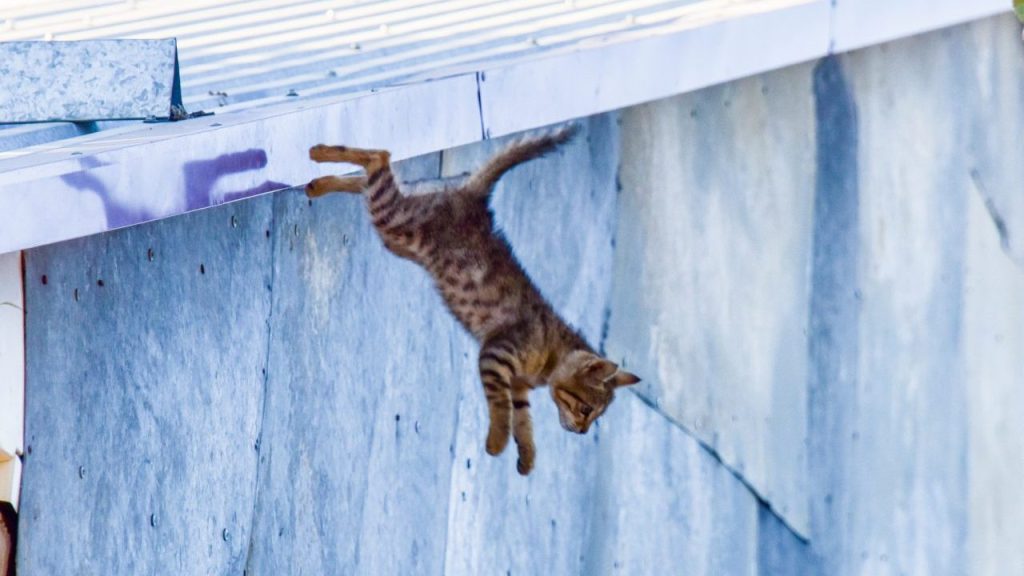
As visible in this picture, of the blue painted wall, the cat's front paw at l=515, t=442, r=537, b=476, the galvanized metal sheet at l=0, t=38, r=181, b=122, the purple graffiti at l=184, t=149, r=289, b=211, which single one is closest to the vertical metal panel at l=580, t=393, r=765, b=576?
the blue painted wall

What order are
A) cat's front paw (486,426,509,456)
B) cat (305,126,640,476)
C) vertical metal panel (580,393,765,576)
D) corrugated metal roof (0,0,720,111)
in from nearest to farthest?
cat (305,126,640,476) < cat's front paw (486,426,509,456) < corrugated metal roof (0,0,720,111) < vertical metal panel (580,393,765,576)

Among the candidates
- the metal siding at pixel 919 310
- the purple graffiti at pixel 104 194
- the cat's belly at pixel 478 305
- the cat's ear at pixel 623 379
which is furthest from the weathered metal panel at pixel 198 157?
the metal siding at pixel 919 310

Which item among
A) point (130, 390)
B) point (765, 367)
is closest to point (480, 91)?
point (130, 390)

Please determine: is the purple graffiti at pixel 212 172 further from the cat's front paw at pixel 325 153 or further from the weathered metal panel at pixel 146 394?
the weathered metal panel at pixel 146 394

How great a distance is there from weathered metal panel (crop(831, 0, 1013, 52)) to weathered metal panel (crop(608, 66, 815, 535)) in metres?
0.35

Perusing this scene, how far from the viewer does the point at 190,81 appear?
12.4 feet

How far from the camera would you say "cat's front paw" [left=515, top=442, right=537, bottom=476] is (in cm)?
374

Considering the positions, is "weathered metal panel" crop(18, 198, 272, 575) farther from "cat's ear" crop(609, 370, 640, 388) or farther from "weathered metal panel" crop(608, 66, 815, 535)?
"weathered metal panel" crop(608, 66, 815, 535)

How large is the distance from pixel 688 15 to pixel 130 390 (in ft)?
6.23

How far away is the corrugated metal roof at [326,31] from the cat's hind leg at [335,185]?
0.95 feet

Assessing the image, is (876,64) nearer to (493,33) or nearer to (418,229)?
(493,33)

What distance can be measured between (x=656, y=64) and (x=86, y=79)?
4.42 feet

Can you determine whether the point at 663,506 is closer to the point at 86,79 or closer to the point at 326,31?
the point at 326,31

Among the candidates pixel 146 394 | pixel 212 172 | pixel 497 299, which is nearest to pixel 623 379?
pixel 497 299
